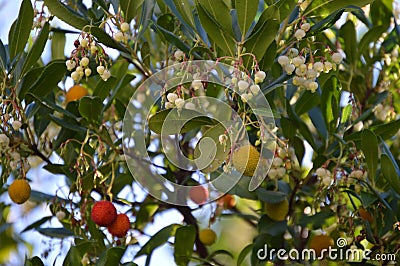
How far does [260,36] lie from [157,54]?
2.67 ft

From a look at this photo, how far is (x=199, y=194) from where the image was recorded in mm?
1882

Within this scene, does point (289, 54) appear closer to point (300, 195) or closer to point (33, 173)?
point (300, 195)

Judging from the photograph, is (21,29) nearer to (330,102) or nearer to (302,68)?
(302,68)

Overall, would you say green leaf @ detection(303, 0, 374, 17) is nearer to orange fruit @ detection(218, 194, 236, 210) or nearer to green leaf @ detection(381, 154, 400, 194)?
green leaf @ detection(381, 154, 400, 194)

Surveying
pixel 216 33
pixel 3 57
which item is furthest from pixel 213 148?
pixel 3 57

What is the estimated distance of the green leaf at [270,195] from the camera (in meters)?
1.74

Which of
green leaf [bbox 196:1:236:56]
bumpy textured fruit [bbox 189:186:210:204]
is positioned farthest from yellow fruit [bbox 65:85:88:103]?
green leaf [bbox 196:1:236:56]

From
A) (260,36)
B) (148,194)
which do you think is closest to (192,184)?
(148,194)

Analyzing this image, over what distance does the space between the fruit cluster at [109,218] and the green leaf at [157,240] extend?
174mm

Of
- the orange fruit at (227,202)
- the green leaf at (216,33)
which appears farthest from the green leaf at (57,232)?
the green leaf at (216,33)

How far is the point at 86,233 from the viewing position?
1.90m

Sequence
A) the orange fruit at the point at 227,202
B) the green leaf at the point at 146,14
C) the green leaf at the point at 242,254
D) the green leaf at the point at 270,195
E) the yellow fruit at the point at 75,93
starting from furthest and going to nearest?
the orange fruit at the point at 227,202 < the yellow fruit at the point at 75,93 < the green leaf at the point at 242,254 < the green leaf at the point at 270,195 < the green leaf at the point at 146,14

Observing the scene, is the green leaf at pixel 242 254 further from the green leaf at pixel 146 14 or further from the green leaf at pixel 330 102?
the green leaf at pixel 146 14

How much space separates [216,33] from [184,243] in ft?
1.87
